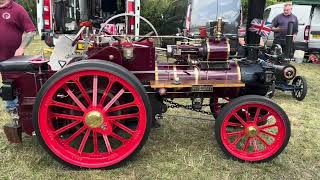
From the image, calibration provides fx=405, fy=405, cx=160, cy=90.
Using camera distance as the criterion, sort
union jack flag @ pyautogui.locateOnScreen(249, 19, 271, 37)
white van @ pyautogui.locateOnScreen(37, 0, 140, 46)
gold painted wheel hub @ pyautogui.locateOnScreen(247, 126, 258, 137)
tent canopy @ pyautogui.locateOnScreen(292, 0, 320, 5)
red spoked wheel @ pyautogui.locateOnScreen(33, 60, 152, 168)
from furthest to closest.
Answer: tent canopy @ pyautogui.locateOnScreen(292, 0, 320, 5) < white van @ pyautogui.locateOnScreen(37, 0, 140, 46) < union jack flag @ pyautogui.locateOnScreen(249, 19, 271, 37) < gold painted wheel hub @ pyautogui.locateOnScreen(247, 126, 258, 137) < red spoked wheel @ pyautogui.locateOnScreen(33, 60, 152, 168)

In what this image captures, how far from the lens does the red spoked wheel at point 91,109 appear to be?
142 inches

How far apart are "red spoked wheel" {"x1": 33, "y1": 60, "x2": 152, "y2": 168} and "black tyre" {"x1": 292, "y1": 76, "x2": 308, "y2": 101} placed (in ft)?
13.0

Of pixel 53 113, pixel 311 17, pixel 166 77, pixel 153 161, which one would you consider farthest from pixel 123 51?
pixel 311 17

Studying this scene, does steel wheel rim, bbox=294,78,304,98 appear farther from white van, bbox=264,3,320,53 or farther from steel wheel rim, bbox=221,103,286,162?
white van, bbox=264,3,320,53

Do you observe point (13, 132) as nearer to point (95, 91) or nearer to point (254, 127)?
point (95, 91)

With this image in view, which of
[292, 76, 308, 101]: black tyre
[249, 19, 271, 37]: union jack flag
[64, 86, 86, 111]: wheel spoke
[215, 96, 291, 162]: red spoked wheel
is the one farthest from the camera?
[292, 76, 308, 101]: black tyre

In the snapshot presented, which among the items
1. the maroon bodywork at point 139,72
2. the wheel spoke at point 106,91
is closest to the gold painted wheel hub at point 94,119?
the wheel spoke at point 106,91

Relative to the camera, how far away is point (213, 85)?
3.96 metres

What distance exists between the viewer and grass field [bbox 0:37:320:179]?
12.4 ft

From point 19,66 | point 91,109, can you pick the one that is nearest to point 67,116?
point 91,109

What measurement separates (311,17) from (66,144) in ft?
34.0

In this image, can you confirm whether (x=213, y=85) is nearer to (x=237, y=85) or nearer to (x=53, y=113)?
(x=237, y=85)

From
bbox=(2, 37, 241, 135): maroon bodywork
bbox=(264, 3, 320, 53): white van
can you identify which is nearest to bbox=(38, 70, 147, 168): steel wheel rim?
bbox=(2, 37, 241, 135): maroon bodywork

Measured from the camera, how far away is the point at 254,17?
4.27 m
